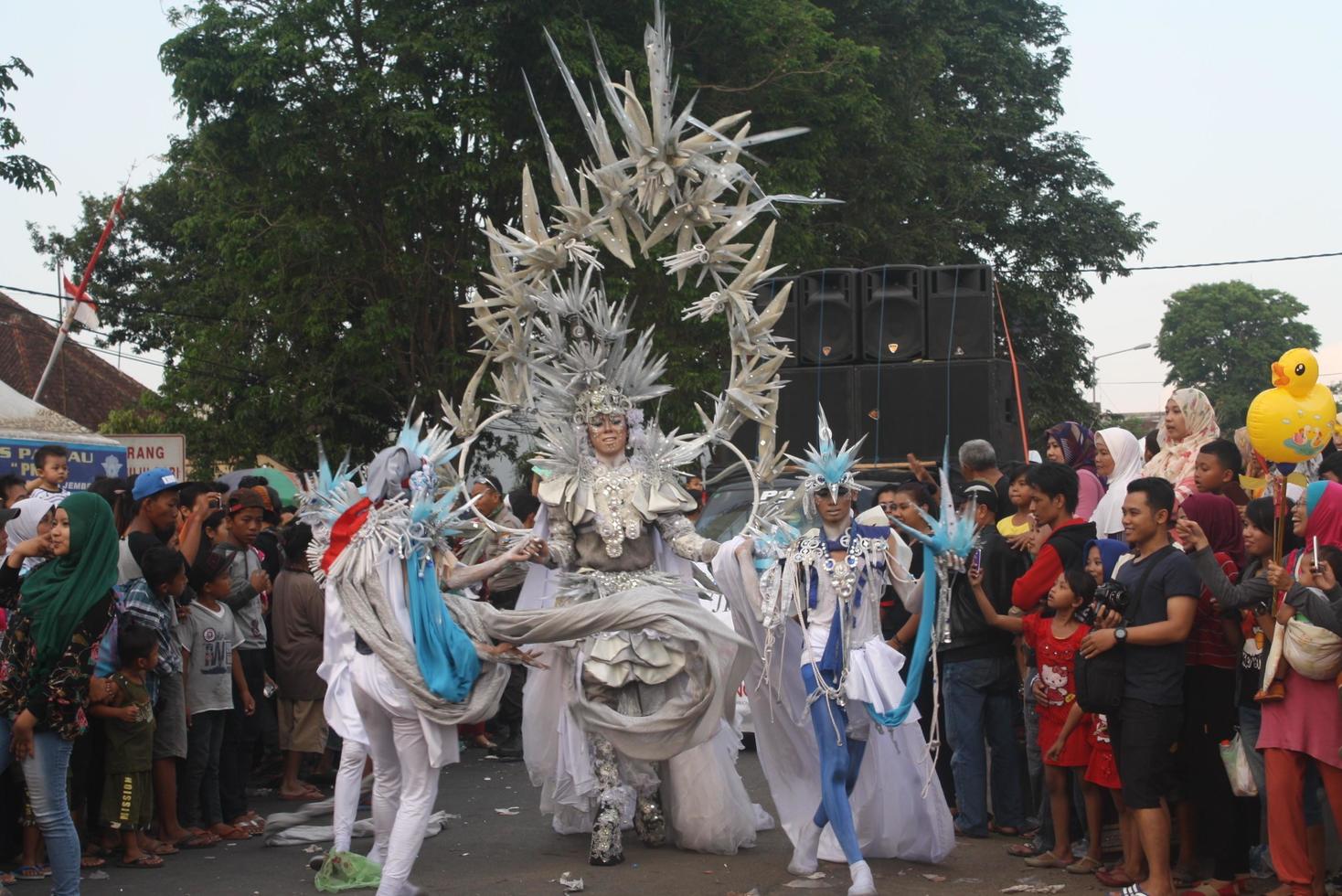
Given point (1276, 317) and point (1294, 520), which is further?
point (1276, 317)

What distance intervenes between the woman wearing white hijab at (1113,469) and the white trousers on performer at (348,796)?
15.1ft

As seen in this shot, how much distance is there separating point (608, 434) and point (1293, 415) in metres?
3.52

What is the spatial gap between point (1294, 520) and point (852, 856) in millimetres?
2482

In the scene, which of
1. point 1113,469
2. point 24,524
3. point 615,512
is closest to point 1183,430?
point 1113,469

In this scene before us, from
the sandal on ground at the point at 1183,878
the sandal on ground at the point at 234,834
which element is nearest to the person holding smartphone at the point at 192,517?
the sandal on ground at the point at 234,834

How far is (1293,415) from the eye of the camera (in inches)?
273

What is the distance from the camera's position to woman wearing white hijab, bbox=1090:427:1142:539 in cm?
913

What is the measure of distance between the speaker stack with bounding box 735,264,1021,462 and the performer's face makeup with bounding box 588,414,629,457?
8.31m

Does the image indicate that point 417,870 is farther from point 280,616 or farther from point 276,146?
point 276,146

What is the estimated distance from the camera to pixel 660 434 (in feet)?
28.1

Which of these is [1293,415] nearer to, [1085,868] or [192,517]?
[1085,868]

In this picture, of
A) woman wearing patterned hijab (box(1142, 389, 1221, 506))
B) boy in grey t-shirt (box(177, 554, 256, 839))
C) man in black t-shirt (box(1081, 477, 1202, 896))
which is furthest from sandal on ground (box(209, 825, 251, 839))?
woman wearing patterned hijab (box(1142, 389, 1221, 506))

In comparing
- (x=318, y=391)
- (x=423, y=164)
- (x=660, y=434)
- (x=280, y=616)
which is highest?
(x=423, y=164)

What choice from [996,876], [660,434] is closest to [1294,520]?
[996,876]
